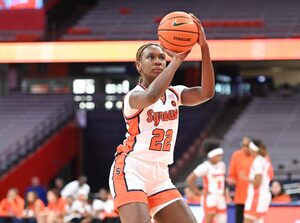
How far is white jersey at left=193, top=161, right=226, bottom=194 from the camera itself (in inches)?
381

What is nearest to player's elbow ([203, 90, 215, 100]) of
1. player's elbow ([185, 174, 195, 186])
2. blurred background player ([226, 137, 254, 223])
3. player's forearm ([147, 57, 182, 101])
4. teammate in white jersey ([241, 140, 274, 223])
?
player's forearm ([147, 57, 182, 101])

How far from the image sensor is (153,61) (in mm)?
5059

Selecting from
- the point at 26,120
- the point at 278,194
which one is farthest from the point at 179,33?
the point at 26,120

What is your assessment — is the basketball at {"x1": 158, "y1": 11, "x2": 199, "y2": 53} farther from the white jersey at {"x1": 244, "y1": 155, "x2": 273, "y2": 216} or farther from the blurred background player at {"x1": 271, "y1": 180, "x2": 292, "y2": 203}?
the blurred background player at {"x1": 271, "y1": 180, "x2": 292, "y2": 203}

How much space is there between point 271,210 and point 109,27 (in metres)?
11.9

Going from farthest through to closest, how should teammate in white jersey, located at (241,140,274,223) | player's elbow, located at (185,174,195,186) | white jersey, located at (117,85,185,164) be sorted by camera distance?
player's elbow, located at (185,174,195,186) < teammate in white jersey, located at (241,140,274,223) < white jersey, located at (117,85,185,164)

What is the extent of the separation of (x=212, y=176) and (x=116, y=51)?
9.56 m

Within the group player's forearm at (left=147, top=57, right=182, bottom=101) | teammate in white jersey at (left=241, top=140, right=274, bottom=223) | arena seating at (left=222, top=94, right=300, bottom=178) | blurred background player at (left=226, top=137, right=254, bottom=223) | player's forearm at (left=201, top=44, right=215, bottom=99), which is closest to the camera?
player's forearm at (left=147, top=57, right=182, bottom=101)

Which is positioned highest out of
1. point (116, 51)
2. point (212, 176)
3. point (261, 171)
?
point (116, 51)

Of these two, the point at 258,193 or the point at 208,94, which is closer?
the point at 208,94

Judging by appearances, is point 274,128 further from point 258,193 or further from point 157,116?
point 157,116

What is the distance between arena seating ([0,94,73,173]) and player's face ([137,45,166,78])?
45.8ft

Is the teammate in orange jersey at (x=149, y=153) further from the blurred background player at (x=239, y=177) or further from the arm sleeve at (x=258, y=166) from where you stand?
the blurred background player at (x=239, y=177)

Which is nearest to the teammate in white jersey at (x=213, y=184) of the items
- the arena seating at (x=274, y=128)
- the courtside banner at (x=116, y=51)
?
the arena seating at (x=274, y=128)
